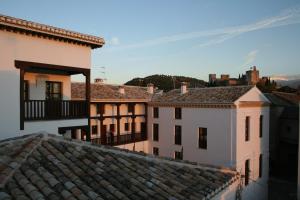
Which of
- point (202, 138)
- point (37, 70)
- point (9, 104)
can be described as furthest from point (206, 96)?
point (9, 104)

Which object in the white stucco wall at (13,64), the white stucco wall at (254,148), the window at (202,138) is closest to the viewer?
the white stucco wall at (13,64)

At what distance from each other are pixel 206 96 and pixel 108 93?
848 cm

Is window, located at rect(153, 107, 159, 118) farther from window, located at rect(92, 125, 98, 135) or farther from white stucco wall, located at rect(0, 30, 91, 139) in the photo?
white stucco wall, located at rect(0, 30, 91, 139)

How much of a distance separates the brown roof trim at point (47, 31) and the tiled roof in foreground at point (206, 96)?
1035 cm

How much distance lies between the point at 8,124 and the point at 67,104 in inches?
116

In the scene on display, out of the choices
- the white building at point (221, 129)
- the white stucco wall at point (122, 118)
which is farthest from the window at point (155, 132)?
the white stucco wall at point (122, 118)

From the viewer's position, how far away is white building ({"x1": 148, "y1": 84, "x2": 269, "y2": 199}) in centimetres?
1969

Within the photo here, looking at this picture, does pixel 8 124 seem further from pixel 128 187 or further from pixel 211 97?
pixel 211 97

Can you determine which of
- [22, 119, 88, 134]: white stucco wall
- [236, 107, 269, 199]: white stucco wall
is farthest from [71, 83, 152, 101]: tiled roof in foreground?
[236, 107, 269, 199]: white stucco wall

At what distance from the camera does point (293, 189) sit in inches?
916

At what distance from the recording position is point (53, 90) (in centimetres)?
1555

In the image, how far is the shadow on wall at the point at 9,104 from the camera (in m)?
11.2

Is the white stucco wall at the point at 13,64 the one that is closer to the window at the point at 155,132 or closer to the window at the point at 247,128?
the window at the point at 247,128

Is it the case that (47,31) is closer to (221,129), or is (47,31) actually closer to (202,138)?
(221,129)
